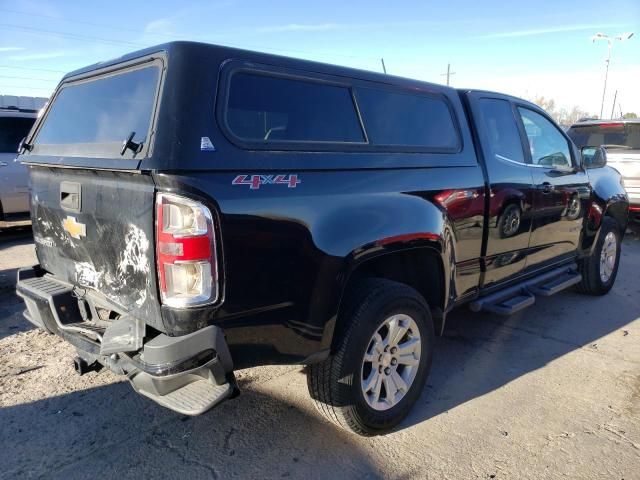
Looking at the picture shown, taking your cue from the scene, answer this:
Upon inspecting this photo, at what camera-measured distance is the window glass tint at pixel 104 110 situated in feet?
7.86

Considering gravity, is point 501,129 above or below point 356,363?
above

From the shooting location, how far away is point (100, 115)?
2.80 meters

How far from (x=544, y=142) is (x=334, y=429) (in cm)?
311

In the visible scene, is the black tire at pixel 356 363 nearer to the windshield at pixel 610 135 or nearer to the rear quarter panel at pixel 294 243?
the rear quarter panel at pixel 294 243

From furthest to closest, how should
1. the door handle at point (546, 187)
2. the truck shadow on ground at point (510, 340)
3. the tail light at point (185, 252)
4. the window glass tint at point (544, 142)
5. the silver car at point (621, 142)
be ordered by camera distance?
the silver car at point (621, 142) → the window glass tint at point (544, 142) → the door handle at point (546, 187) → the truck shadow on ground at point (510, 340) → the tail light at point (185, 252)

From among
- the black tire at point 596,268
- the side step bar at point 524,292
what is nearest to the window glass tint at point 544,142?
the side step bar at point 524,292

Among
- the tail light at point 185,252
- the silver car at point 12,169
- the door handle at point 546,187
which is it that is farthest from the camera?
the silver car at point 12,169

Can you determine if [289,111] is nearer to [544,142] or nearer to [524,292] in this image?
[524,292]

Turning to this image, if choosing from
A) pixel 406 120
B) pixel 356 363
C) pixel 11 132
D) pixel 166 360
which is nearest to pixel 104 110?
pixel 166 360

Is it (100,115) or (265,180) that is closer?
(265,180)

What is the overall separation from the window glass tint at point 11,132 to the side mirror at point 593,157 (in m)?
7.98

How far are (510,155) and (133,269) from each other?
2.97 metres

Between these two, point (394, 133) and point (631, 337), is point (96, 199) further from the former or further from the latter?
point (631, 337)

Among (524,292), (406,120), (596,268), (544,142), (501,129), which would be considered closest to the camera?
(406,120)
